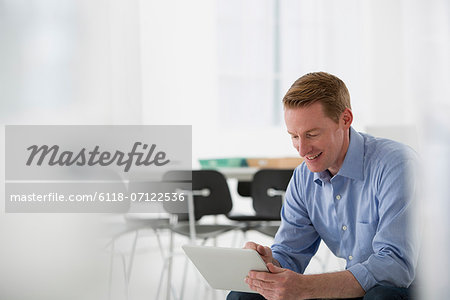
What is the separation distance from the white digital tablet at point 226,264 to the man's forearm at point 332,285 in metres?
0.11

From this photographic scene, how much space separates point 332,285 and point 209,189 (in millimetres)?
1859

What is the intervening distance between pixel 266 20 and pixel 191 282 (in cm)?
288

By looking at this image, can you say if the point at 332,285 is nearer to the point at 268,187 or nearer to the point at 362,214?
the point at 362,214

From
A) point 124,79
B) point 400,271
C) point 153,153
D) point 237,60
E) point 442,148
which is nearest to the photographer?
point 442,148

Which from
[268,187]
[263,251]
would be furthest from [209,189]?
[263,251]

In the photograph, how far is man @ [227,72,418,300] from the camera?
1419mm

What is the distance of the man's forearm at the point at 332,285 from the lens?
1421mm

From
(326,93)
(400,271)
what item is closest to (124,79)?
(326,93)

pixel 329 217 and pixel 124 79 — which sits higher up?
pixel 124 79

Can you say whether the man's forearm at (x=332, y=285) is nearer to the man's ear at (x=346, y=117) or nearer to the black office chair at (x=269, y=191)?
the man's ear at (x=346, y=117)

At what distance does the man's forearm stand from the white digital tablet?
4.3 inches

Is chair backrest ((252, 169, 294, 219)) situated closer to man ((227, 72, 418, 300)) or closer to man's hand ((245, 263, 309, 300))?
man ((227, 72, 418, 300))

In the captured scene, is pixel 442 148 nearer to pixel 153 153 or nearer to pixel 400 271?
pixel 400 271

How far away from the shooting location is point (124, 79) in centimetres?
287
